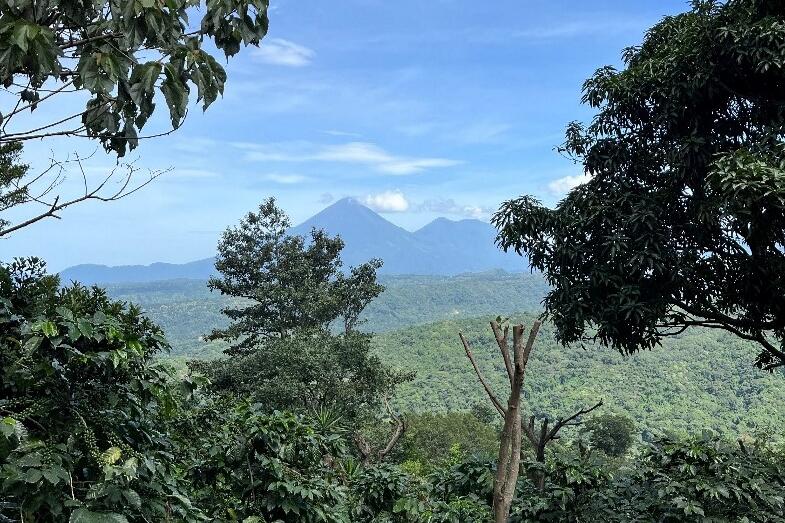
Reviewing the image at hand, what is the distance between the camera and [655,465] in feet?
16.0

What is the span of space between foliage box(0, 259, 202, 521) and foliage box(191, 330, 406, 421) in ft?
47.4

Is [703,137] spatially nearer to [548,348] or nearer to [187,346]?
→ [548,348]

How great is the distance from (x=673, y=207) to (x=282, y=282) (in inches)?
790

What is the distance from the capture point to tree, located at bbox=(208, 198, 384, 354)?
77.9ft

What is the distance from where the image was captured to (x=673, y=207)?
21.1 feet

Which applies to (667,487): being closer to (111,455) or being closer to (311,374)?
(111,455)

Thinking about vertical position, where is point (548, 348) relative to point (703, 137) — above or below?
below

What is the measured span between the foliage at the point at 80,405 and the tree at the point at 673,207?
4.71 meters

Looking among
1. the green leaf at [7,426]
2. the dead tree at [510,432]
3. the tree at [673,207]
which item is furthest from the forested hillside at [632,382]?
the green leaf at [7,426]

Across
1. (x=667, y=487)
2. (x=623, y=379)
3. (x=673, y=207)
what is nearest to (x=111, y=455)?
(x=667, y=487)

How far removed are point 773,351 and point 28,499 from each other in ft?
24.2

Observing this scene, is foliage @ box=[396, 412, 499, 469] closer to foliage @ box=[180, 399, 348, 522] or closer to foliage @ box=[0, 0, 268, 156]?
foliage @ box=[180, 399, 348, 522]

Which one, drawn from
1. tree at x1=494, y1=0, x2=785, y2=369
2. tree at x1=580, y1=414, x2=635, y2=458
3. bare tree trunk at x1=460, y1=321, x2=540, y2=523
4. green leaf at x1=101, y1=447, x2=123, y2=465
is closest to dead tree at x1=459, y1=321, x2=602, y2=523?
bare tree trunk at x1=460, y1=321, x2=540, y2=523

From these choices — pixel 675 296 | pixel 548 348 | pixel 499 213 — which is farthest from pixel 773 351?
pixel 548 348
